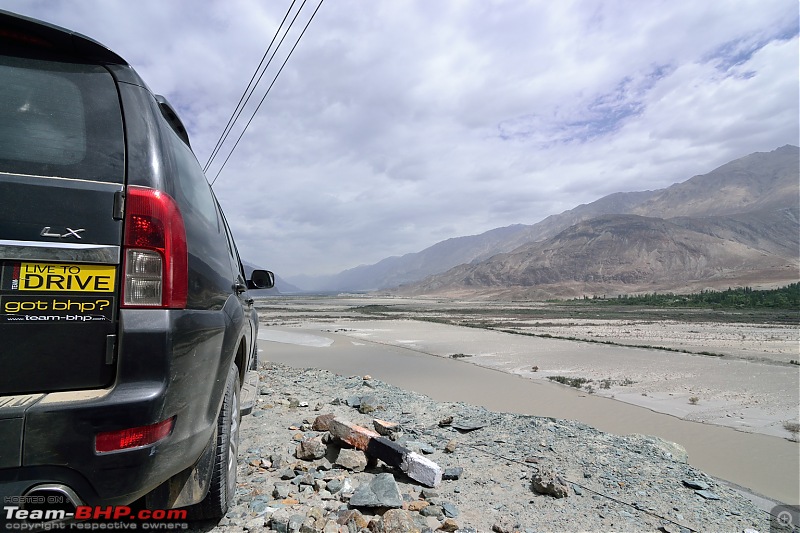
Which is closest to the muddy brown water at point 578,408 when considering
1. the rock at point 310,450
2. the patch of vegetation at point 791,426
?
the patch of vegetation at point 791,426

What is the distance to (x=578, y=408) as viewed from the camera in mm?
9289

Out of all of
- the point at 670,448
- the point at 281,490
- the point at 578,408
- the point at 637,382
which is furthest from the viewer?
the point at 637,382

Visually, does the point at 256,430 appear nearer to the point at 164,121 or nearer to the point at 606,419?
the point at 164,121

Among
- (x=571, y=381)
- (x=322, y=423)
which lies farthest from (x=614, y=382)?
(x=322, y=423)

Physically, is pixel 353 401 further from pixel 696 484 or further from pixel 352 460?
pixel 696 484

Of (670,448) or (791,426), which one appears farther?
(791,426)

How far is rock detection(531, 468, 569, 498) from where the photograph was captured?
11.8ft

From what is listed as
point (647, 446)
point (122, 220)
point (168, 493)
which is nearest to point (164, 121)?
point (122, 220)

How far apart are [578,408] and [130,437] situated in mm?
9400

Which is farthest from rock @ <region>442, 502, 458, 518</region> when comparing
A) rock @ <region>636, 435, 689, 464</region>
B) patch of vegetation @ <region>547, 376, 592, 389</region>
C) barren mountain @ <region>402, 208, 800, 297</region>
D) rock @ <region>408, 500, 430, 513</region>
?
barren mountain @ <region>402, 208, 800, 297</region>

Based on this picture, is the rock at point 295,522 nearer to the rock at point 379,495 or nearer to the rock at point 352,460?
the rock at point 379,495

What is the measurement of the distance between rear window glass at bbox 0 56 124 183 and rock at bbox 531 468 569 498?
3731 mm

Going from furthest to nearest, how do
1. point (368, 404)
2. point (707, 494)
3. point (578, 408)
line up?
point (578, 408)
point (368, 404)
point (707, 494)

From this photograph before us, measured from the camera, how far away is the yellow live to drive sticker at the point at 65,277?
1.53 m
